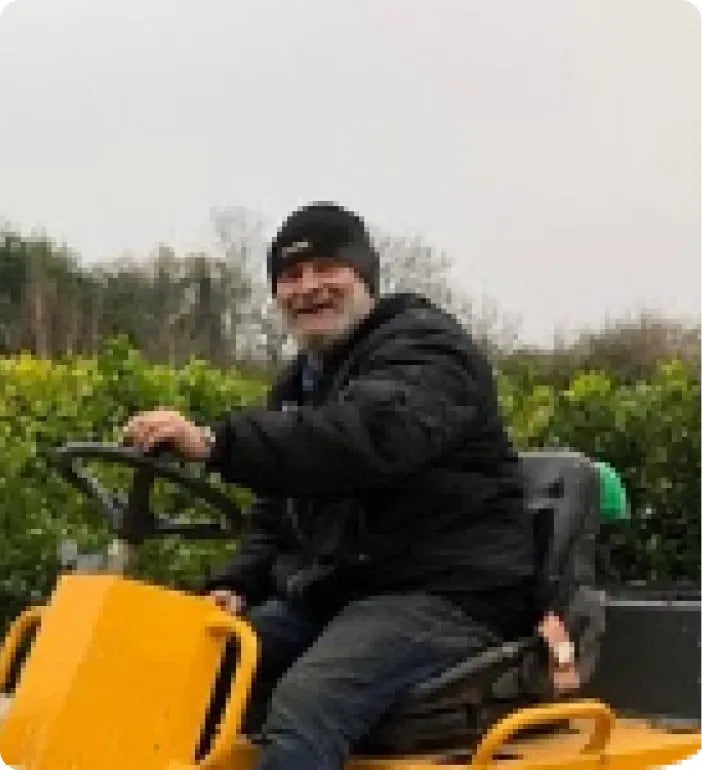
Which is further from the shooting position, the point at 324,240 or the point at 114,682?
the point at 324,240

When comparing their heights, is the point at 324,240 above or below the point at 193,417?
above

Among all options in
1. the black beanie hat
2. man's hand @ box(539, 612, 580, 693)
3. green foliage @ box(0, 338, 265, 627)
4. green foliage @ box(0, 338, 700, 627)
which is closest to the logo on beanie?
the black beanie hat

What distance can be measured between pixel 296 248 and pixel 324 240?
54 millimetres

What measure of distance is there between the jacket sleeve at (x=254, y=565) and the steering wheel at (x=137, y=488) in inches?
11.7

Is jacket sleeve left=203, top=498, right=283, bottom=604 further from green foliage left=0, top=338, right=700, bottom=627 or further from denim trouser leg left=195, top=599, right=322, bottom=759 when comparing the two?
green foliage left=0, top=338, right=700, bottom=627

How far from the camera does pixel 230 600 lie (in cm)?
316

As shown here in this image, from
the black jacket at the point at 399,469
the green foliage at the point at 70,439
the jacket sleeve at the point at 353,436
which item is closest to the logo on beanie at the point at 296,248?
the black jacket at the point at 399,469

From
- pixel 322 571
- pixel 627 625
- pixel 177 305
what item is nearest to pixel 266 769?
pixel 322 571

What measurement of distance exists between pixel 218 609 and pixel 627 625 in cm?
161

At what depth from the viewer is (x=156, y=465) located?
2598mm

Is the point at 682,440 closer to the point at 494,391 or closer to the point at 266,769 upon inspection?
the point at 494,391

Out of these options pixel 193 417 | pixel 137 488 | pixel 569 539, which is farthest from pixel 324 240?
pixel 193 417

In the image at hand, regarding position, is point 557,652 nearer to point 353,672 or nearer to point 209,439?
point 353,672

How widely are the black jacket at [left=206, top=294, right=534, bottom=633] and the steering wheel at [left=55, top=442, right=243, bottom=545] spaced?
13 centimetres
